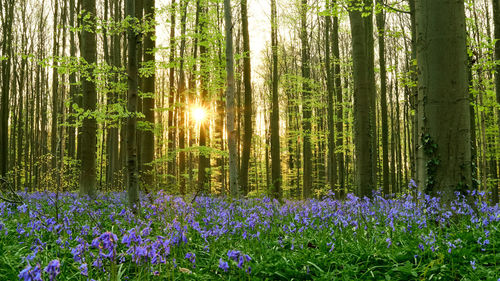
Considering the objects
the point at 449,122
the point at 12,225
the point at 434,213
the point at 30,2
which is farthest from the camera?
the point at 30,2

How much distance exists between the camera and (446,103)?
4.99m

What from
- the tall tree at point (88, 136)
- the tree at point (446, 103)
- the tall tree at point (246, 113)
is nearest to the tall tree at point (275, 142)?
the tall tree at point (246, 113)

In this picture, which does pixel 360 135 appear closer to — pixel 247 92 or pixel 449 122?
pixel 449 122

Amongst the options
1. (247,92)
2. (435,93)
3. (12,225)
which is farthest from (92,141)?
(435,93)

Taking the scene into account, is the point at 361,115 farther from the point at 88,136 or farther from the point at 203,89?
the point at 88,136

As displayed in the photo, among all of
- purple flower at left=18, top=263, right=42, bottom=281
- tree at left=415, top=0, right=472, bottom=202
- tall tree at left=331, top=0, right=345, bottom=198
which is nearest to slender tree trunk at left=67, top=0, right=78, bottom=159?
tall tree at left=331, top=0, right=345, bottom=198

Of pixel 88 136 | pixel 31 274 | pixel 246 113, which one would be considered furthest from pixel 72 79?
pixel 31 274

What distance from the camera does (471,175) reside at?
196 inches

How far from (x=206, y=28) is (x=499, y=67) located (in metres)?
11.7

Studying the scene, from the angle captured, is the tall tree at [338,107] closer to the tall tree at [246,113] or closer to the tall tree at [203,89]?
the tall tree at [246,113]

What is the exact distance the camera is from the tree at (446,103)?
495 centimetres

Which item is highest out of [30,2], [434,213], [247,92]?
[30,2]

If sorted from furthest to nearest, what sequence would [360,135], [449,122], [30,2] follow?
[30,2], [360,135], [449,122]

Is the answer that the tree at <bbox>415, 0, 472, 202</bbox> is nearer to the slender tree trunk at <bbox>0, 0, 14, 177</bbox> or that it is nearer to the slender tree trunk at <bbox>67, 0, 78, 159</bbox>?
the slender tree trunk at <bbox>0, 0, 14, 177</bbox>
